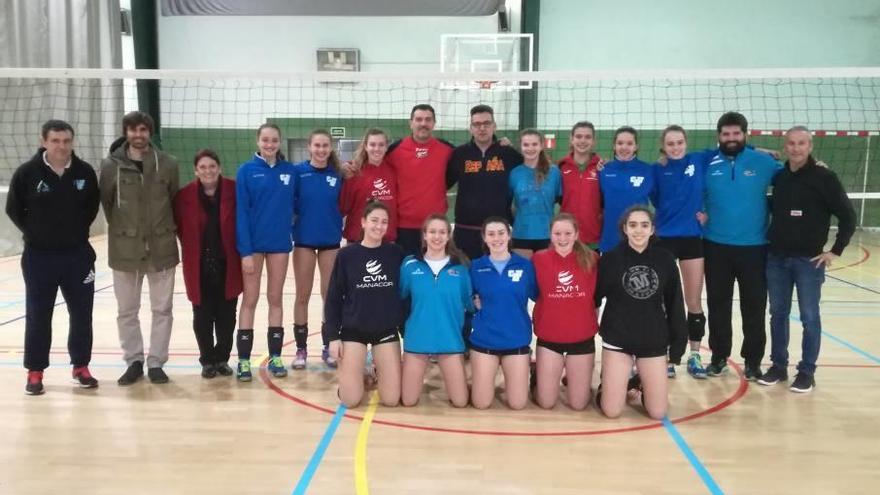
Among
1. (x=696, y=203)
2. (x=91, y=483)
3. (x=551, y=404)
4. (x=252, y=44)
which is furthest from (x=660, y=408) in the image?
(x=252, y=44)

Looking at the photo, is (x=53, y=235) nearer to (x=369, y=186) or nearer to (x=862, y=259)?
(x=369, y=186)

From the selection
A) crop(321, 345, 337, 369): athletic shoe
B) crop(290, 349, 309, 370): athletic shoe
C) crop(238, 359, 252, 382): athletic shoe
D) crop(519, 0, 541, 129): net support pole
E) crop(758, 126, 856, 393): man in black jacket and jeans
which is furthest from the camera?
crop(519, 0, 541, 129): net support pole

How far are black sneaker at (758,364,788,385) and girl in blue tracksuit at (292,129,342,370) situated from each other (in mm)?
3319

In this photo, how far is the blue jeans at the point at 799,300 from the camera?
455cm

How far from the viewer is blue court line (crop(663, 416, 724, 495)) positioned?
3.26m

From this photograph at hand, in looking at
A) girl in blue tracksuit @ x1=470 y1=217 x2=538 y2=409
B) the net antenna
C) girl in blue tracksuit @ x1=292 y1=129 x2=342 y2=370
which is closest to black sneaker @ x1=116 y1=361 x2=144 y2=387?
girl in blue tracksuit @ x1=292 y1=129 x2=342 y2=370

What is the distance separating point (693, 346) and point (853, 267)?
23.9ft

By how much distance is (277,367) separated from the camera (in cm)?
503

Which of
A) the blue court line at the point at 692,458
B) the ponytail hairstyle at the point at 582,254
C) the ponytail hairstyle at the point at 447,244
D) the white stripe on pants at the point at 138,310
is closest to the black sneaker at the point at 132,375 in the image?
the white stripe on pants at the point at 138,310

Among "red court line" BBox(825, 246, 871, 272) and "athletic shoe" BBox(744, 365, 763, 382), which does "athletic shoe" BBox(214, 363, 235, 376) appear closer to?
"athletic shoe" BBox(744, 365, 763, 382)

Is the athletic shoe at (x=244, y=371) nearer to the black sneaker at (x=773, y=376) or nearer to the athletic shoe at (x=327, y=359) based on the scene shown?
A: the athletic shoe at (x=327, y=359)

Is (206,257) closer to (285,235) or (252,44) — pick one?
(285,235)

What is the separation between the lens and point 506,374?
14.1 ft

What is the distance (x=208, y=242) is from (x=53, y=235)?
39.0 inches
